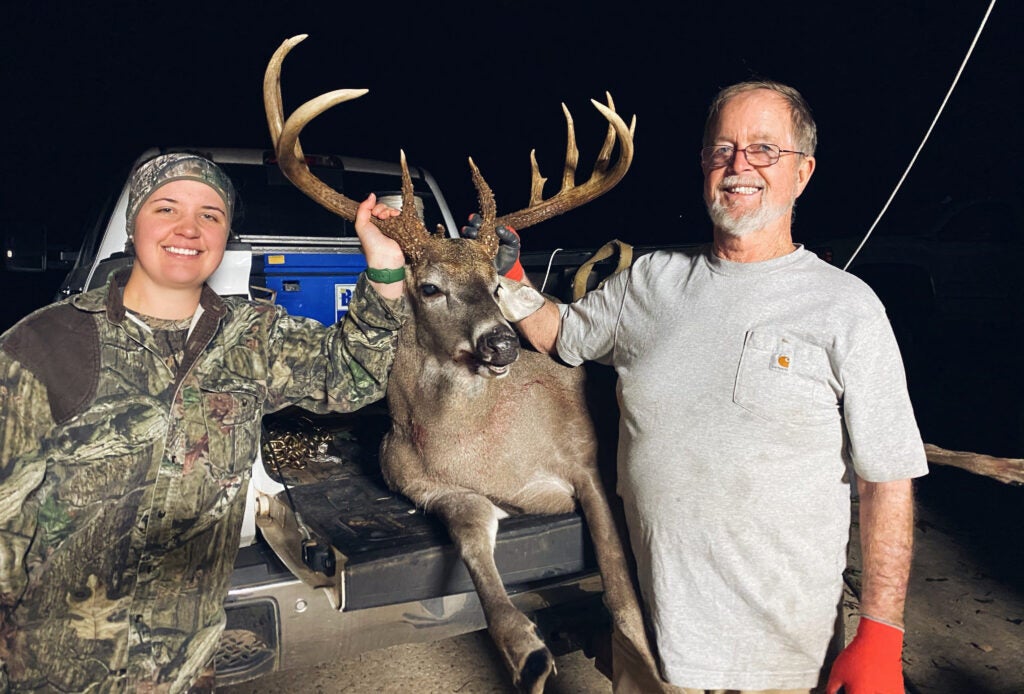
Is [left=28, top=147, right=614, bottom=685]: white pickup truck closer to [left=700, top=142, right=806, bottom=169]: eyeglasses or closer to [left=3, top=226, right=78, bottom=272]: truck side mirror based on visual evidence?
[left=3, top=226, right=78, bottom=272]: truck side mirror

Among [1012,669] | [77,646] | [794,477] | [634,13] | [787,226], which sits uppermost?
[634,13]

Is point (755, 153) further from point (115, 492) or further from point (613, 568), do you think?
point (115, 492)

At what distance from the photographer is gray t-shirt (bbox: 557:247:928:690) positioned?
236 cm

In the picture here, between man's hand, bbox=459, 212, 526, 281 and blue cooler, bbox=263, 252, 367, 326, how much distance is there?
161 centimetres

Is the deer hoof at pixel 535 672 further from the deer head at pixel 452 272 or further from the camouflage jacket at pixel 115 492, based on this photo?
the deer head at pixel 452 272

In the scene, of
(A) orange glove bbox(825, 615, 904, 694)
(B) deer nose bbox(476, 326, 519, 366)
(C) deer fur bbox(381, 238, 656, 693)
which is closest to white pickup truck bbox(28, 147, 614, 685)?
(C) deer fur bbox(381, 238, 656, 693)

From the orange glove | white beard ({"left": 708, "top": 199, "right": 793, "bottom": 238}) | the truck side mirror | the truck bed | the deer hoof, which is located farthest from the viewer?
the truck side mirror

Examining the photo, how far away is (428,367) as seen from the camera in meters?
3.88

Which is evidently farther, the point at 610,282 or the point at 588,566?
the point at 588,566

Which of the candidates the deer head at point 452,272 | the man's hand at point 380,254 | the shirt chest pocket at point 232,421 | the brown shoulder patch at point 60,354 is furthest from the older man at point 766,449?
the brown shoulder patch at point 60,354

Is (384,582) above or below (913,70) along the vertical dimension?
below

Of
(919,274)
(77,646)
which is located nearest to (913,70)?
(919,274)

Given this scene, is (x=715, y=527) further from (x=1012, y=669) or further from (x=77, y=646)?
(x=1012, y=669)

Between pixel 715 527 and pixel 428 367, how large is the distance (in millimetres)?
1778
